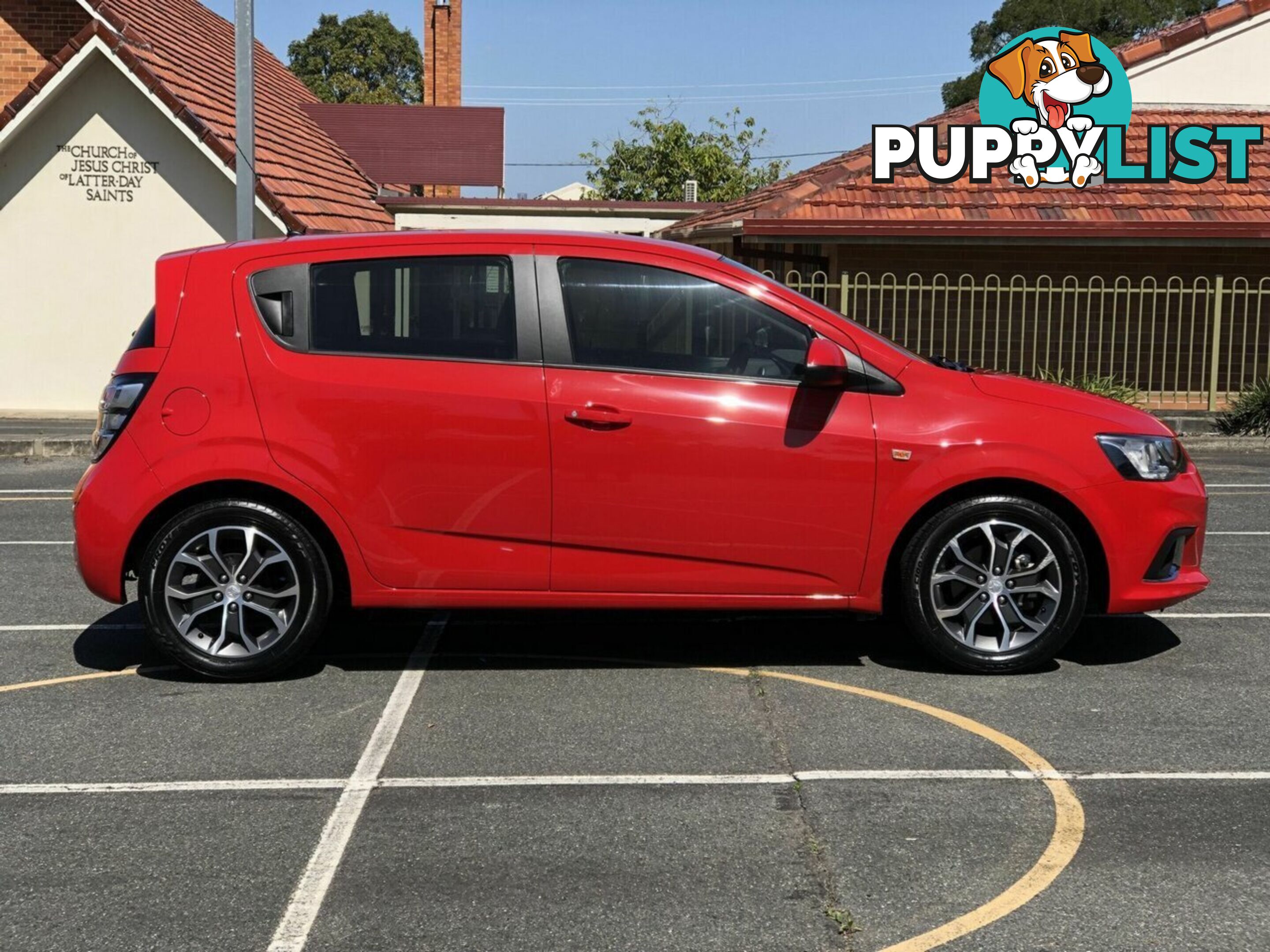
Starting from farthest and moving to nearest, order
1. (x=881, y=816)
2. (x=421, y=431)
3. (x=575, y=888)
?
(x=421, y=431), (x=881, y=816), (x=575, y=888)

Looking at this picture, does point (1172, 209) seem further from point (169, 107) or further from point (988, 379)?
point (988, 379)

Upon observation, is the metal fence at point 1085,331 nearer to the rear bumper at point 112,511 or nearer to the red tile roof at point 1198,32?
the red tile roof at point 1198,32

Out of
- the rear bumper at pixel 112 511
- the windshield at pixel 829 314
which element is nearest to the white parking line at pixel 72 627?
the rear bumper at pixel 112 511

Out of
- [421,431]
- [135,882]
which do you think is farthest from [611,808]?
[421,431]

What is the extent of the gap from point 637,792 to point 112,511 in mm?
2593

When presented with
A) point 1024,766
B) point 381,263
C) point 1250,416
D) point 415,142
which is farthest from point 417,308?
point 415,142

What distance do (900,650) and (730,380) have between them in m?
1.53

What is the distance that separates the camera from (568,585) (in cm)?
638

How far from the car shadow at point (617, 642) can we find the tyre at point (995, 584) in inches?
8.0

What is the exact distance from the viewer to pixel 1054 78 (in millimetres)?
21312

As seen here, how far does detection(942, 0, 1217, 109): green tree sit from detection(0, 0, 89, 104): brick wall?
126ft

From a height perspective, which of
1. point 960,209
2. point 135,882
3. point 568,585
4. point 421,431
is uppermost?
point 960,209

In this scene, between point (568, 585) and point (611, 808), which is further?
point (568, 585)

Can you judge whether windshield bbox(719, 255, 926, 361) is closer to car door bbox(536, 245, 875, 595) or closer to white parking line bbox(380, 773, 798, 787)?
car door bbox(536, 245, 875, 595)
